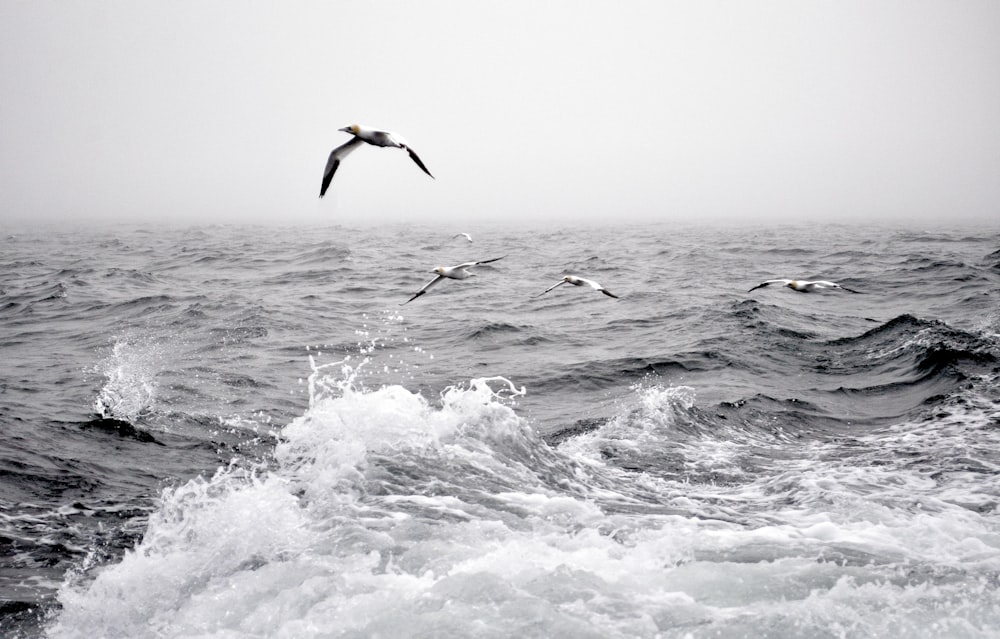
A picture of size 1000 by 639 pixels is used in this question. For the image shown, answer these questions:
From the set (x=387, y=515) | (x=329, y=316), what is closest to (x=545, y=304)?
(x=329, y=316)

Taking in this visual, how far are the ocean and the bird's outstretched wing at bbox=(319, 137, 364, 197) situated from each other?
8.38 ft

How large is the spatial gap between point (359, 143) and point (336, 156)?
1.11 feet

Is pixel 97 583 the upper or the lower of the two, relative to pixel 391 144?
lower

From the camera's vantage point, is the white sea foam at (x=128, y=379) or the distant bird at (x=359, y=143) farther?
the white sea foam at (x=128, y=379)

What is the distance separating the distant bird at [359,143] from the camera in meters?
9.30

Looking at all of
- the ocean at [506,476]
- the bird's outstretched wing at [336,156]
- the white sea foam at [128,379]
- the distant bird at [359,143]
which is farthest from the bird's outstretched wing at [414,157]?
the white sea foam at [128,379]

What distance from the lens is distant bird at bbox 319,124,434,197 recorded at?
9.30m

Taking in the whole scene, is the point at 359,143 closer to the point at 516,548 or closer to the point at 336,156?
the point at 336,156

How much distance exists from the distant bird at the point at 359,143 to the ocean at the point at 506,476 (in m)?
2.61

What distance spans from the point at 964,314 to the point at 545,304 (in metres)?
9.86

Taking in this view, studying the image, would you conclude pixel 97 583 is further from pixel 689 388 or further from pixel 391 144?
pixel 689 388

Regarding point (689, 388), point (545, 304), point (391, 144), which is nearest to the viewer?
point (391, 144)

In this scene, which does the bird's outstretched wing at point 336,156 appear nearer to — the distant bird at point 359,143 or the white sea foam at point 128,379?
the distant bird at point 359,143

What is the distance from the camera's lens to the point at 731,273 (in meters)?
27.7
